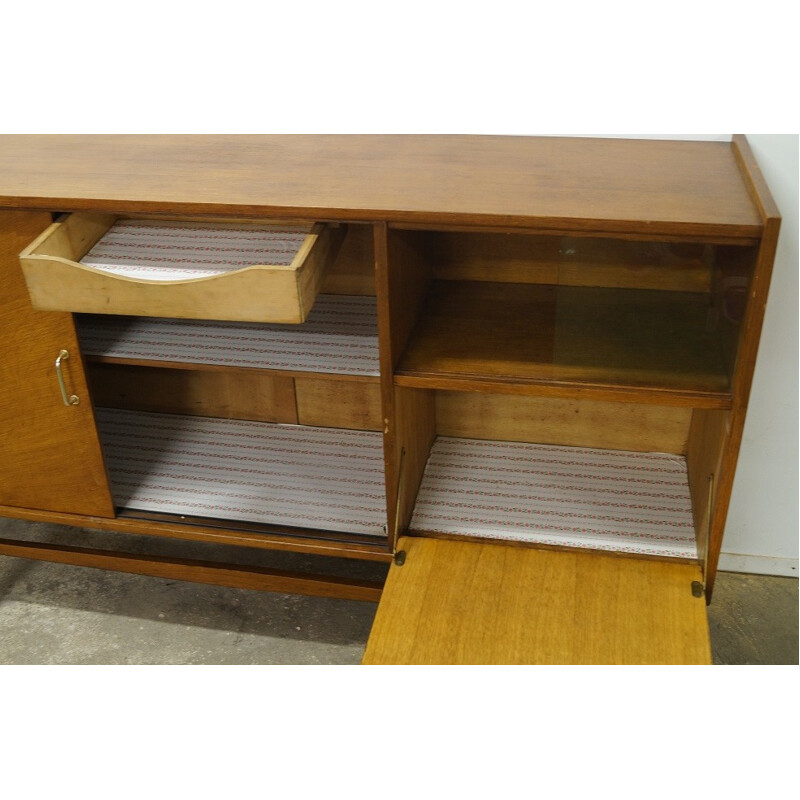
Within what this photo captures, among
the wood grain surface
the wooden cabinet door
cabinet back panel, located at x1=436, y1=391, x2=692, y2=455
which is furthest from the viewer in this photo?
cabinet back panel, located at x1=436, y1=391, x2=692, y2=455

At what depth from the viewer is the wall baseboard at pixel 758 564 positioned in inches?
87.6

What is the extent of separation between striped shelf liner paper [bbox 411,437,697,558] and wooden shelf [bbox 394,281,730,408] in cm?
35

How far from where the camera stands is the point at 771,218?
4.43 ft

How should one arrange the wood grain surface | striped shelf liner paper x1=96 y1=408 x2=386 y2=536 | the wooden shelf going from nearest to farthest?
1. the wood grain surface
2. the wooden shelf
3. striped shelf liner paper x1=96 y1=408 x2=386 y2=536

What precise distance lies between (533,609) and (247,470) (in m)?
0.77

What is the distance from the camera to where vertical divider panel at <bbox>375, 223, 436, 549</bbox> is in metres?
1.55

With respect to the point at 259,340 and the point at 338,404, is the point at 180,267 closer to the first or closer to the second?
the point at 259,340

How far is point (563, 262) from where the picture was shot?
190 centimetres

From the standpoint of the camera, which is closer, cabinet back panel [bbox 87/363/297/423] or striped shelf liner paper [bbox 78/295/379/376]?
striped shelf liner paper [bbox 78/295/379/376]

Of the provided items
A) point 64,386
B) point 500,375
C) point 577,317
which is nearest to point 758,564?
point 577,317

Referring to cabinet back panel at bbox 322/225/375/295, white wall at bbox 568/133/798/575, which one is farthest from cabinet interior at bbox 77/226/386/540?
white wall at bbox 568/133/798/575

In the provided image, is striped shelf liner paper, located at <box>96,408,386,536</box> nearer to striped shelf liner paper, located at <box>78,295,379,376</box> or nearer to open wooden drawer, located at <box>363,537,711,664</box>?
open wooden drawer, located at <box>363,537,711,664</box>

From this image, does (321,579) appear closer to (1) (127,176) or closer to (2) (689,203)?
(1) (127,176)

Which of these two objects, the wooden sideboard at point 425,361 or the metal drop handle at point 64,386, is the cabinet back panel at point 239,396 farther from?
the metal drop handle at point 64,386
